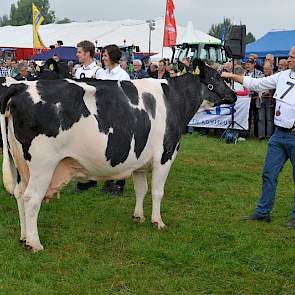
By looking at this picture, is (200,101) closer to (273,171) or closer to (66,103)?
(273,171)

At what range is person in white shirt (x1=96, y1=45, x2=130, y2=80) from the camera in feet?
24.7

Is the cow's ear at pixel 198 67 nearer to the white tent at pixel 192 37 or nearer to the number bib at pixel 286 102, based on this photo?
the number bib at pixel 286 102

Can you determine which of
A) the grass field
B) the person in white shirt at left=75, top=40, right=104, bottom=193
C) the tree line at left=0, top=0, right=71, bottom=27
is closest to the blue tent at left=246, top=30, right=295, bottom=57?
the grass field

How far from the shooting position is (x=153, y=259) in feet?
18.1

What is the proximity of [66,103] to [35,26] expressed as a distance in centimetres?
3068

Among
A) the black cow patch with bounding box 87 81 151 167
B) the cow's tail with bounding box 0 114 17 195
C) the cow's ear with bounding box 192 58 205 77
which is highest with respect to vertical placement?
the cow's ear with bounding box 192 58 205 77

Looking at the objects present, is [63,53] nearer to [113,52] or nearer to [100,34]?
→ [100,34]

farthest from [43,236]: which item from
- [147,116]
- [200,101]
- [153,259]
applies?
[200,101]

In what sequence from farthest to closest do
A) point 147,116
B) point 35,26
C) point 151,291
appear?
point 35,26, point 147,116, point 151,291

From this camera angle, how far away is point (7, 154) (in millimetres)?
5570

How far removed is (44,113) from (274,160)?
10.1ft

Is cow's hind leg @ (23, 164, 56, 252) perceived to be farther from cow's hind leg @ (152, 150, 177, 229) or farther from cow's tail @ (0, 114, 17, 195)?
cow's hind leg @ (152, 150, 177, 229)

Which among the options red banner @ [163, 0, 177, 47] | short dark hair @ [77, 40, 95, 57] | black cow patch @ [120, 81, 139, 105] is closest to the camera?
black cow patch @ [120, 81, 139, 105]

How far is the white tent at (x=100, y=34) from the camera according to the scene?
160 ft
